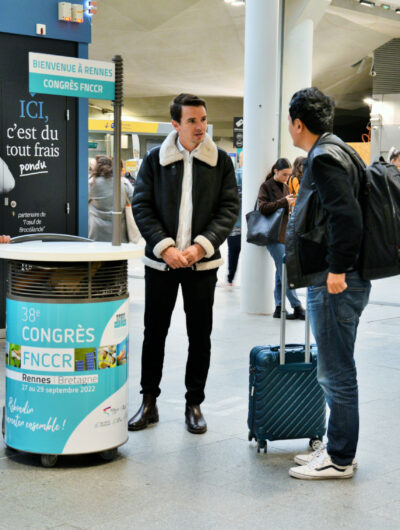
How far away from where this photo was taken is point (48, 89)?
4012 mm

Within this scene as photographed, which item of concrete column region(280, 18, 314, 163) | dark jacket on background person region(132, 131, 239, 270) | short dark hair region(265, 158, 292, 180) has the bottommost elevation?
dark jacket on background person region(132, 131, 239, 270)

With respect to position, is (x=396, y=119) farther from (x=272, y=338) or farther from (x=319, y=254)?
(x=319, y=254)

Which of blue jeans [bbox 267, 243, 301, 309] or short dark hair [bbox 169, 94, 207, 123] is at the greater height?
short dark hair [bbox 169, 94, 207, 123]

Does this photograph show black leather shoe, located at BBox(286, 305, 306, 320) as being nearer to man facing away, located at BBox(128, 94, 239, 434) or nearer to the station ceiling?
man facing away, located at BBox(128, 94, 239, 434)

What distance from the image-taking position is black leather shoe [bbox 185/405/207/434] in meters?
4.38

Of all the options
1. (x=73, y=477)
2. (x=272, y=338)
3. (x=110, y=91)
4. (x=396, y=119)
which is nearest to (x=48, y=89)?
(x=110, y=91)

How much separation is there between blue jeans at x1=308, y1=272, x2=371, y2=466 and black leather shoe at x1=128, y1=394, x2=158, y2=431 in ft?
3.99

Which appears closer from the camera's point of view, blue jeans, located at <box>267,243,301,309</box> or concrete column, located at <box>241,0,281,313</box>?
blue jeans, located at <box>267,243,301,309</box>

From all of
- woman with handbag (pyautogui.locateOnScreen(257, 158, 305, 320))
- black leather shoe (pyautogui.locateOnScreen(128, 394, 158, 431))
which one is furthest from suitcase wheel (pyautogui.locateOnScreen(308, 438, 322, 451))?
woman with handbag (pyautogui.locateOnScreen(257, 158, 305, 320))

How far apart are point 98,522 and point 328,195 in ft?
5.56

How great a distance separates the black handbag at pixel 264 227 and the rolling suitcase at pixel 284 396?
3950 mm

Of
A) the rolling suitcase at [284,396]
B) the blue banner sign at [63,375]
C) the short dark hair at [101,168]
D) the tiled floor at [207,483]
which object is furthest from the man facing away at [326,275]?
the short dark hair at [101,168]

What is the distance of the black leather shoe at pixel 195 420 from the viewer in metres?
4.38

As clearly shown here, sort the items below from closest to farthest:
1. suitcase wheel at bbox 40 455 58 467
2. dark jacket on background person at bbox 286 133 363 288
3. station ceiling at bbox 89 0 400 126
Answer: dark jacket on background person at bbox 286 133 363 288 → suitcase wheel at bbox 40 455 58 467 → station ceiling at bbox 89 0 400 126
